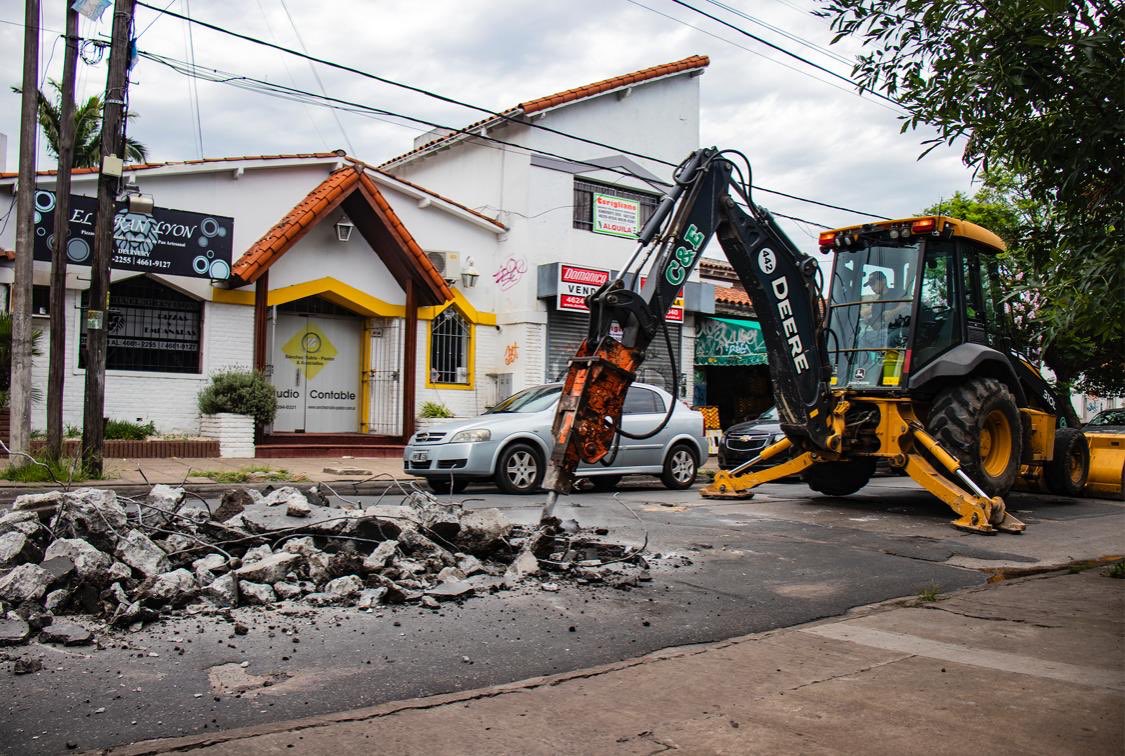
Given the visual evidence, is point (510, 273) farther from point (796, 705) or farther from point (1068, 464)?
point (796, 705)

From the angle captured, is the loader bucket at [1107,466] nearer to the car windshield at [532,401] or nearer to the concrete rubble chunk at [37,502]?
the car windshield at [532,401]

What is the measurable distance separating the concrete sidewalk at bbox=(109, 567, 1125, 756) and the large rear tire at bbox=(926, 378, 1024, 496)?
16.1 feet

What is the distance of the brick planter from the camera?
16.6 metres

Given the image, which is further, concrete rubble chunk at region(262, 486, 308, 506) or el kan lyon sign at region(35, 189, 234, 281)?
el kan lyon sign at region(35, 189, 234, 281)

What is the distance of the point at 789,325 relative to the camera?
10.8 metres

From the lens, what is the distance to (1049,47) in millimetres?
5215

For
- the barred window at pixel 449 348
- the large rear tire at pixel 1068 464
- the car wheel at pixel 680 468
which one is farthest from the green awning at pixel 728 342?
the large rear tire at pixel 1068 464

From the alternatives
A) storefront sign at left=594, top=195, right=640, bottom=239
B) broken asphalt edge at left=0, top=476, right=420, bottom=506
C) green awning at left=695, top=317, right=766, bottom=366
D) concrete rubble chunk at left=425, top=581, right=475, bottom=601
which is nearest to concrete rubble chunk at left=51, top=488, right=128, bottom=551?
concrete rubble chunk at left=425, top=581, right=475, bottom=601

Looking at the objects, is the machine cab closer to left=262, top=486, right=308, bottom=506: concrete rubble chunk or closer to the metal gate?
left=262, top=486, right=308, bottom=506: concrete rubble chunk

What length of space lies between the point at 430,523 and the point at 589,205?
16050 mm

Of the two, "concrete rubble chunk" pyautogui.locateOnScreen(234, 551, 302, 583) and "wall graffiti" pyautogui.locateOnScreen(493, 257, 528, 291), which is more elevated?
"wall graffiti" pyautogui.locateOnScreen(493, 257, 528, 291)

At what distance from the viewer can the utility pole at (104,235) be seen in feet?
41.1

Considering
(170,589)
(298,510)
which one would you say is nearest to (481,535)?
(298,510)

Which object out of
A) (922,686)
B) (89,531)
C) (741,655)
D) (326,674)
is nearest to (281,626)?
(326,674)
